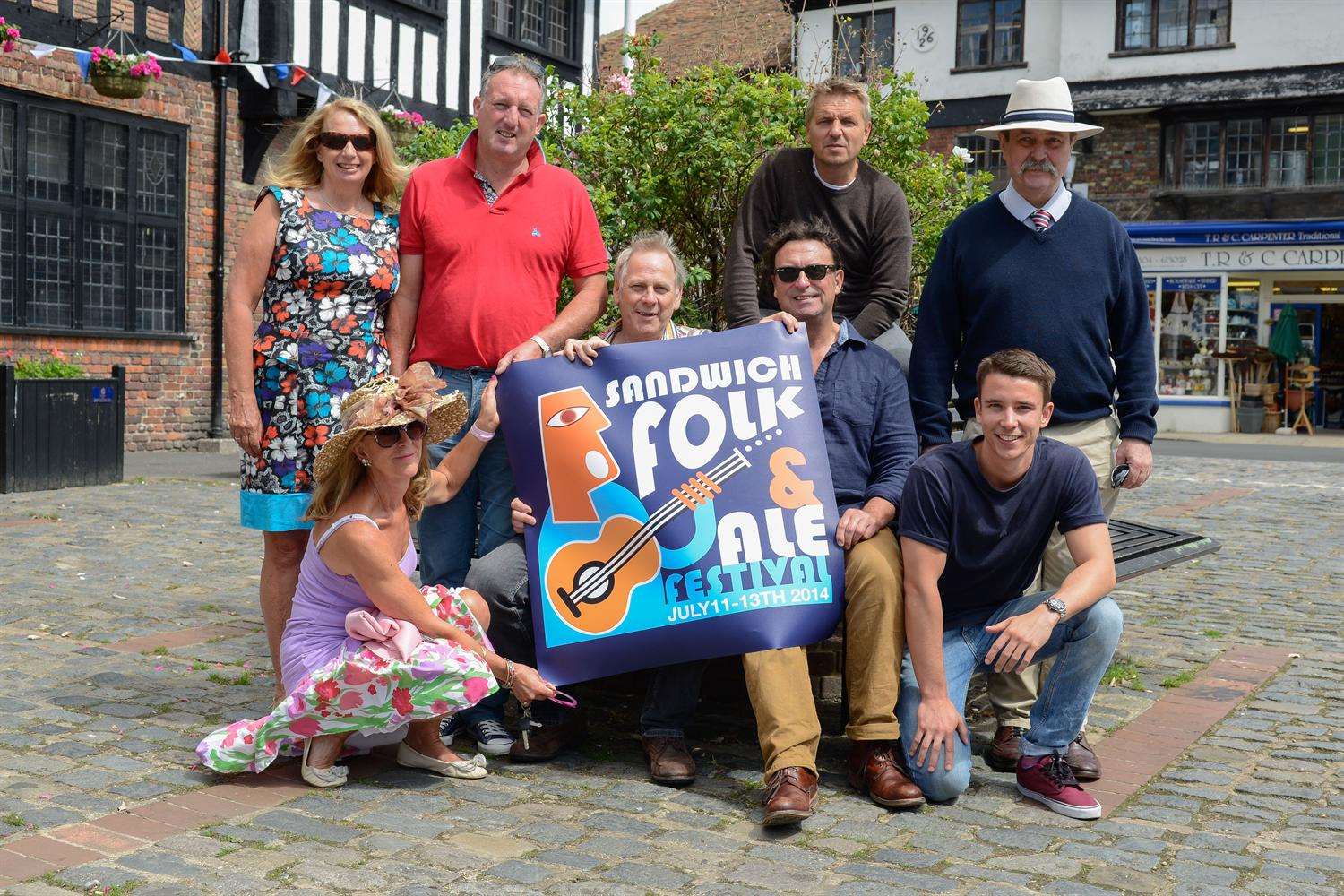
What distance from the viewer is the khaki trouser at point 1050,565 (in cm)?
470

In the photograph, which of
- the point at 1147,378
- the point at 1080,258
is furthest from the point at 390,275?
the point at 1147,378

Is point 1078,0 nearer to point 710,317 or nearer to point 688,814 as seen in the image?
point 710,317

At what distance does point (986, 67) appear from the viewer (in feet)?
91.4

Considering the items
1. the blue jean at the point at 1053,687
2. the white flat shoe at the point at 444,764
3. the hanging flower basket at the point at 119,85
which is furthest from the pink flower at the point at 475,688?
the hanging flower basket at the point at 119,85

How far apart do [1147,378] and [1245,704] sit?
153cm

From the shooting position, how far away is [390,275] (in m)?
4.68

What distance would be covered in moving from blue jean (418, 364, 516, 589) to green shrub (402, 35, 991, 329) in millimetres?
2744

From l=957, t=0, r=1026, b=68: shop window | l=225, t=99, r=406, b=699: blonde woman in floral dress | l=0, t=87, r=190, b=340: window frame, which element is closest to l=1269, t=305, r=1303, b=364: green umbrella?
l=957, t=0, r=1026, b=68: shop window

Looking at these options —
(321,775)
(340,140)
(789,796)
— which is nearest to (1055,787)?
(789,796)

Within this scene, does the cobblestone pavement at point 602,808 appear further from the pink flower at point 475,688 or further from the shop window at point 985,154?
the shop window at point 985,154

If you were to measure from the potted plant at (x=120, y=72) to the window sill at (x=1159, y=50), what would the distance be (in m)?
18.4

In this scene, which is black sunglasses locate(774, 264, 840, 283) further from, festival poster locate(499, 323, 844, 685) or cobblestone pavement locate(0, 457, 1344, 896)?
cobblestone pavement locate(0, 457, 1344, 896)

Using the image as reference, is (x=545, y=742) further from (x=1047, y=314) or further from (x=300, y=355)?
(x=1047, y=314)

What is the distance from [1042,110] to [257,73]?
1301 cm
